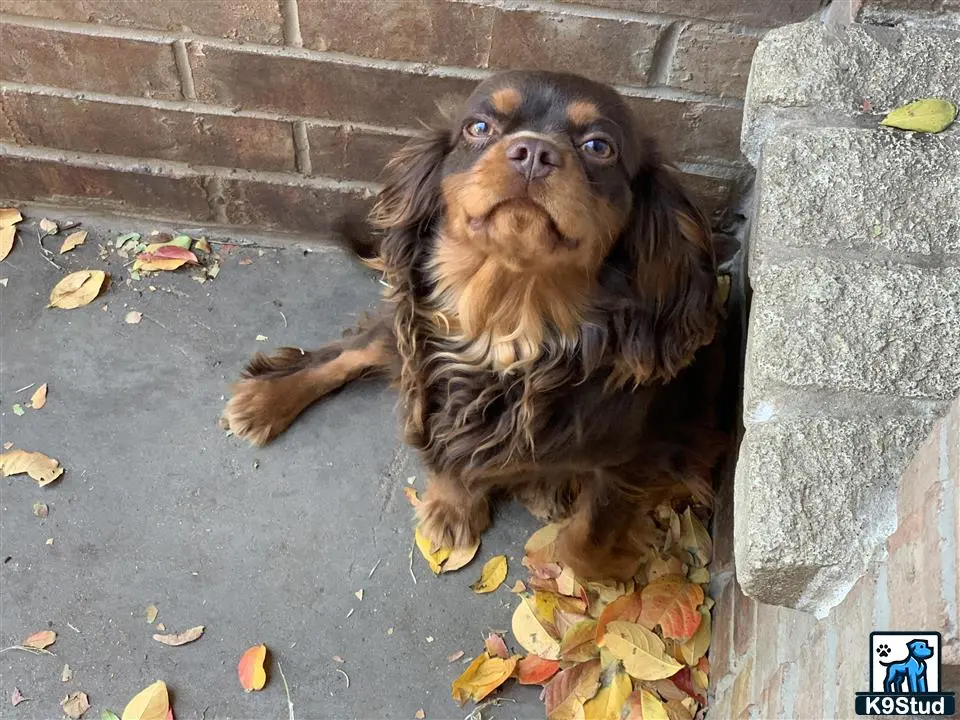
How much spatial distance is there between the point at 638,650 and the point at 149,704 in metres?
1.10

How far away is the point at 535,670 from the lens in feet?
6.07

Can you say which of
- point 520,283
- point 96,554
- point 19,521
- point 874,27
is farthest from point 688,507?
point 19,521

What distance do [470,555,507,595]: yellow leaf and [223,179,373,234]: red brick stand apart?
1028 mm

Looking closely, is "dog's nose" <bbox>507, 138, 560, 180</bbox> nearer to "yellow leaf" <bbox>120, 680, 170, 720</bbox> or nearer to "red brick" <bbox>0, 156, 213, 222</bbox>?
"red brick" <bbox>0, 156, 213, 222</bbox>

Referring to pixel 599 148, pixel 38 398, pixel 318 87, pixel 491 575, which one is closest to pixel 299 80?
pixel 318 87

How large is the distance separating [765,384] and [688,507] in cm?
100

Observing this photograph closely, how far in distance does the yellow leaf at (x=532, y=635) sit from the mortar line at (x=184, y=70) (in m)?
1.53

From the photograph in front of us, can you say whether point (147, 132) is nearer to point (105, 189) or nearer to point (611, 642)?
point (105, 189)

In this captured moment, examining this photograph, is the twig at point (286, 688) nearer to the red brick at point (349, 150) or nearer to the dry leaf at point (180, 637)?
the dry leaf at point (180, 637)

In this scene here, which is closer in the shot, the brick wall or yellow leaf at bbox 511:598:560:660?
the brick wall

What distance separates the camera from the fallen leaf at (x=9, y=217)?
2.33 meters

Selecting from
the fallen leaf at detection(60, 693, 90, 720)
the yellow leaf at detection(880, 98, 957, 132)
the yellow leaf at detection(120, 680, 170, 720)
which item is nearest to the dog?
the yellow leaf at detection(880, 98, 957, 132)

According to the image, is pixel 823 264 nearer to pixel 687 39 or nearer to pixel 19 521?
pixel 687 39

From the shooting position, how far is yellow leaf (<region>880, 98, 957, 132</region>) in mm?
1352
